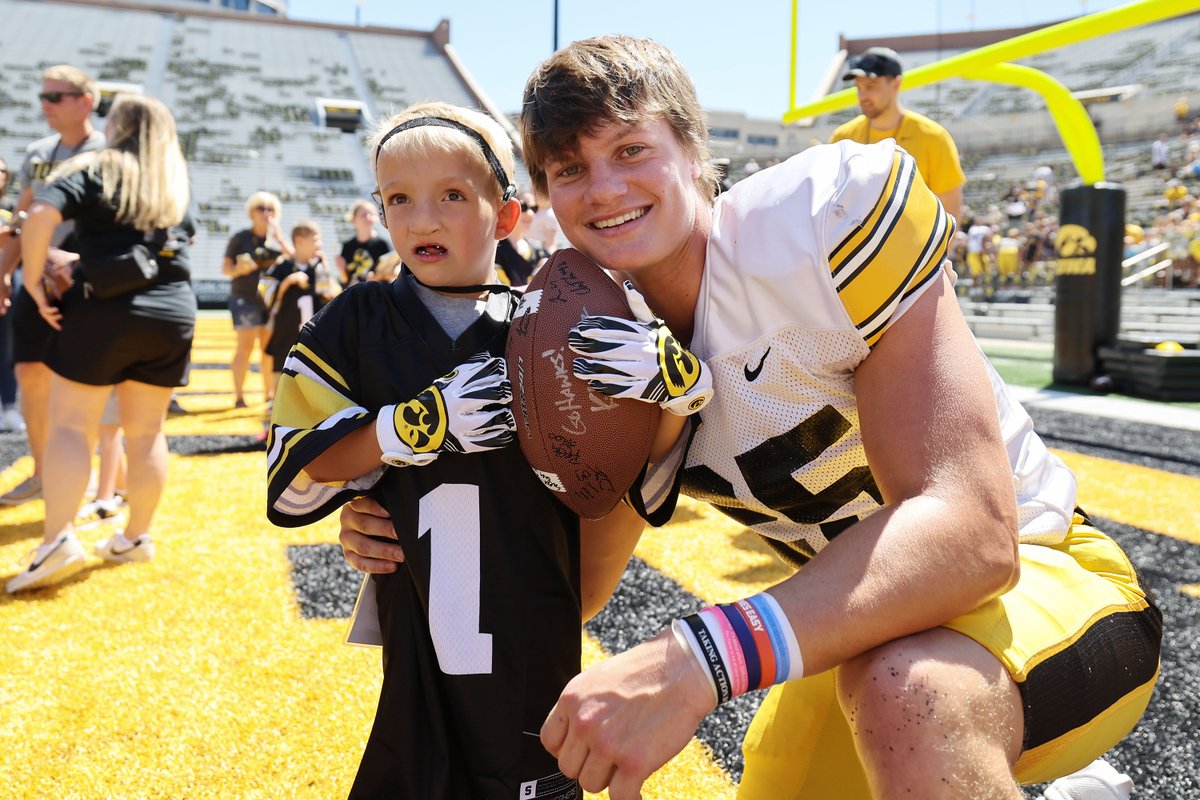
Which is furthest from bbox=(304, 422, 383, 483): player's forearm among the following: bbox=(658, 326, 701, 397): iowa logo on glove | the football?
bbox=(658, 326, 701, 397): iowa logo on glove

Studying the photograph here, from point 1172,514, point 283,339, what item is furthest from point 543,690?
point 283,339

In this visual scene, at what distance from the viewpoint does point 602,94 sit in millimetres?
1286

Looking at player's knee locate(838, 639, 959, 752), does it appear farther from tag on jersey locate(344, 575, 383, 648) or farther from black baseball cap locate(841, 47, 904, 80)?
black baseball cap locate(841, 47, 904, 80)

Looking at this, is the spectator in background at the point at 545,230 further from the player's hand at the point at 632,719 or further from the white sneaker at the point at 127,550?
the player's hand at the point at 632,719

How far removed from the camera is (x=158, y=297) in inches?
126

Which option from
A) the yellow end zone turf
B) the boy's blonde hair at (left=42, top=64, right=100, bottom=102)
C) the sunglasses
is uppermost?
the boy's blonde hair at (left=42, top=64, right=100, bottom=102)

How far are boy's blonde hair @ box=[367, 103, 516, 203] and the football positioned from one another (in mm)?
330

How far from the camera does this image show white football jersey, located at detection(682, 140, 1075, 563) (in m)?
1.18

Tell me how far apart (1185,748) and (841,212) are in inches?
60.5

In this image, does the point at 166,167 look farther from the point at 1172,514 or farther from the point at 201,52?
the point at 201,52

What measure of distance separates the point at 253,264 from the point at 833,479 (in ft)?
19.6

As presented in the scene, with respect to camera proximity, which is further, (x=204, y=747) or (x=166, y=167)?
(x=166, y=167)

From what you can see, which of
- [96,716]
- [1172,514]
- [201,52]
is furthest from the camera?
[201,52]

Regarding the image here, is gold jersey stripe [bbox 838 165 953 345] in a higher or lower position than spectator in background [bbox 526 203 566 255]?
lower
